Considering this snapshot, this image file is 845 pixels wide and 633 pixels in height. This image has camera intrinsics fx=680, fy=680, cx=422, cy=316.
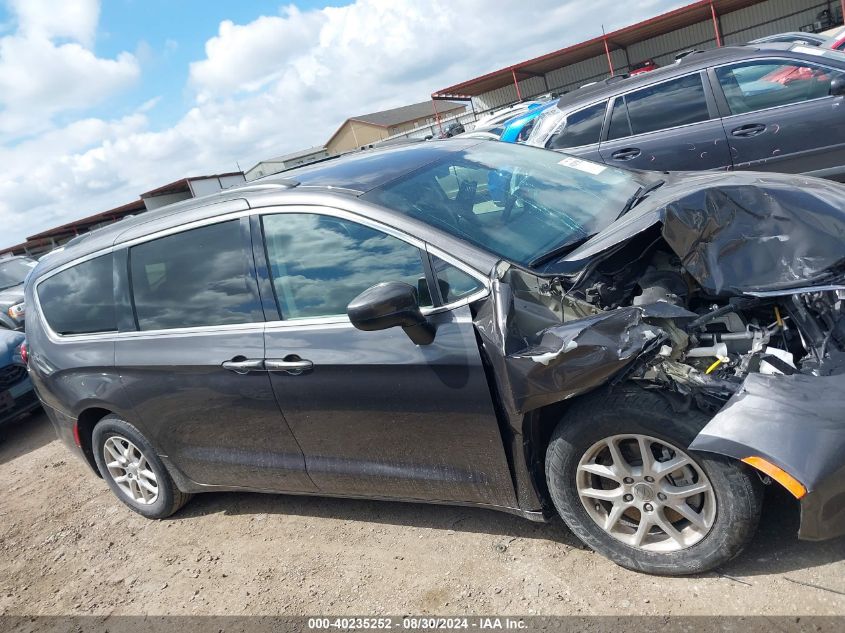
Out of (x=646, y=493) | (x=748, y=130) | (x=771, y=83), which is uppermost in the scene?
(x=771, y=83)

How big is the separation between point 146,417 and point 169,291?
2.47ft

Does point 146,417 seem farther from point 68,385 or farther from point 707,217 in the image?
point 707,217

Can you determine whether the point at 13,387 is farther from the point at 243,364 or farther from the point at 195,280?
the point at 243,364

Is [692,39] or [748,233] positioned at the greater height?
[692,39]

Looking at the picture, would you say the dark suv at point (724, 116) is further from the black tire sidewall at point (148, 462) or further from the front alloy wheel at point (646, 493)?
the black tire sidewall at point (148, 462)

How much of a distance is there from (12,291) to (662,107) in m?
9.04

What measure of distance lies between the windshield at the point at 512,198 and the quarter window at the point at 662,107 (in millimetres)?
3052

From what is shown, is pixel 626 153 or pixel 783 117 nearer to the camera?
pixel 783 117

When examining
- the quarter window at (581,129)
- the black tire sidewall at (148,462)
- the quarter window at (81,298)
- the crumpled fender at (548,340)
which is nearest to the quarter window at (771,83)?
the quarter window at (581,129)

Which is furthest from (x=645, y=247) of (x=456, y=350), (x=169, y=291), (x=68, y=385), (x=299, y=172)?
(x=68, y=385)

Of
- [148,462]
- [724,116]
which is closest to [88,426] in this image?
[148,462]

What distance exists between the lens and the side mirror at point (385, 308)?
2529 millimetres

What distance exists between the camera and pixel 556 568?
2.85m

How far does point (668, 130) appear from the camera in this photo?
6.48 meters
